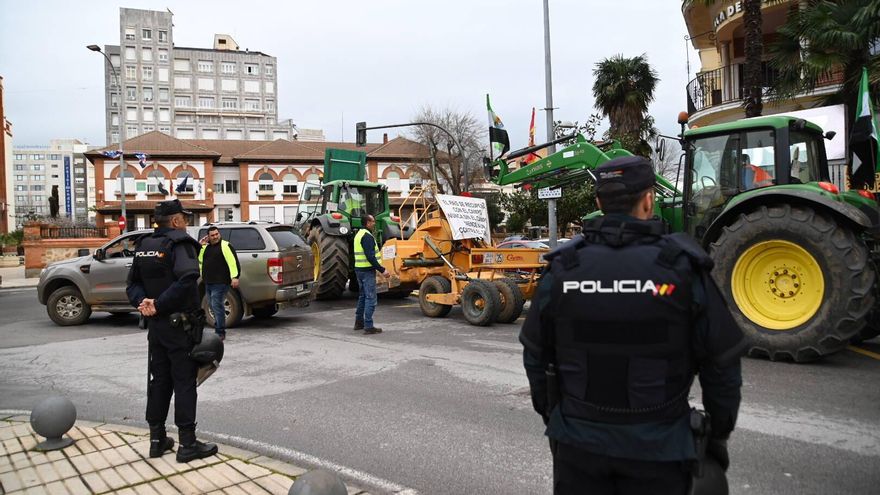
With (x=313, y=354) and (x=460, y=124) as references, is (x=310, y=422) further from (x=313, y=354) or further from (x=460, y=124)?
(x=460, y=124)

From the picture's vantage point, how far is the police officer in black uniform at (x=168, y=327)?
4.45 metres

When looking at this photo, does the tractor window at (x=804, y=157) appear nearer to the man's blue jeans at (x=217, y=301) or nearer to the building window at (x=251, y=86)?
the man's blue jeans at (x=217, y=301)

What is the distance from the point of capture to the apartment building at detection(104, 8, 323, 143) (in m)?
91.5

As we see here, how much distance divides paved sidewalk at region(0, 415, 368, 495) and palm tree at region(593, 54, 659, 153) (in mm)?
25015

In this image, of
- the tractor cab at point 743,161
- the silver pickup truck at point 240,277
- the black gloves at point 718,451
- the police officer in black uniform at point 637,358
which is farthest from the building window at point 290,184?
the black gloves at point 718,451


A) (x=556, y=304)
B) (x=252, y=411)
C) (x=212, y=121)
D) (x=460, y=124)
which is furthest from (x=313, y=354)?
(x=212, y=121)

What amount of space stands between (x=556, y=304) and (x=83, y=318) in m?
11.6

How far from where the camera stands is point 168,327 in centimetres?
450

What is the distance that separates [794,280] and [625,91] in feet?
72.7

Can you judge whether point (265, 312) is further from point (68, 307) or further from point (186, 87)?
point (186, 87)

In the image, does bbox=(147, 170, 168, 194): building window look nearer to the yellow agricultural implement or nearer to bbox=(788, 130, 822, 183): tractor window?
the yellow agricultural implement

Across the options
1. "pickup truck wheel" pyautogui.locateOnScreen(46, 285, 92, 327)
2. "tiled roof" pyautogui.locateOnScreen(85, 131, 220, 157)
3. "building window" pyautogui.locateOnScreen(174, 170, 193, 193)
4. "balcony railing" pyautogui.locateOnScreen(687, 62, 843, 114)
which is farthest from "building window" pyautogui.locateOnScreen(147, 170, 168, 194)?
"balcony railing" pyautogui.locateOnScreen(687, 62, 843, 114)

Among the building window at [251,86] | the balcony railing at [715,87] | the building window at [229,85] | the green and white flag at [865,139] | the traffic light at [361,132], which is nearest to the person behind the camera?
the green and white flag at [865,139]

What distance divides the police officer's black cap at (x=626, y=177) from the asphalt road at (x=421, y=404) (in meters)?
2.27
